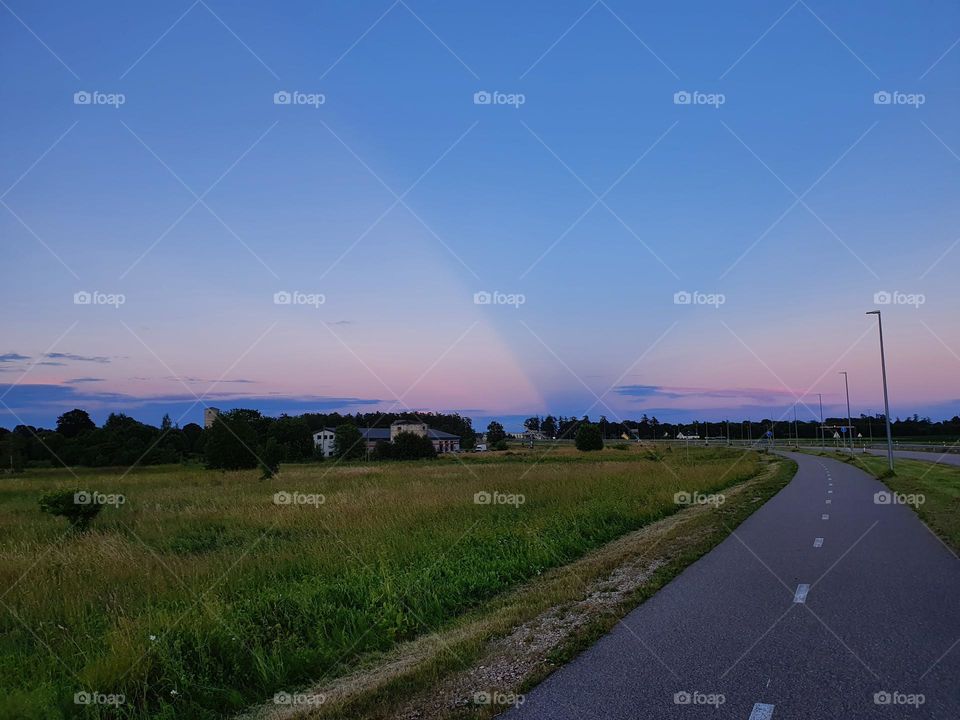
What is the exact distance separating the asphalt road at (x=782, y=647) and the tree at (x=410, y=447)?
67649 millimetres

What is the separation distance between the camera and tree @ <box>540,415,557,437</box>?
173m

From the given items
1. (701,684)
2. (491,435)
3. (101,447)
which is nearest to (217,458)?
(101,447)

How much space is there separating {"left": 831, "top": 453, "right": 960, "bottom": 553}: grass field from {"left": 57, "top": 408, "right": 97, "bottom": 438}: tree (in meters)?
77.9

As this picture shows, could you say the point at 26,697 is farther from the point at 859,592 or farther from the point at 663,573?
the point at 859,592

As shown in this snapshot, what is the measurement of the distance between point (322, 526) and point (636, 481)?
1430 centimetres

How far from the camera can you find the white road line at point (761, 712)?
4.91 meters

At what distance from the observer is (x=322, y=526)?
15.8 metres

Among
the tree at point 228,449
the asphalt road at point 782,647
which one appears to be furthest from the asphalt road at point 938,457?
the tree at point 228,449

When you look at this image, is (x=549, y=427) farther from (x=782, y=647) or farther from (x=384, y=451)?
(x=782, y=647)

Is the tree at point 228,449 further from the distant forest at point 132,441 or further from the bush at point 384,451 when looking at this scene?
the bush at point 384,451

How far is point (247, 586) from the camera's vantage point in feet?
33.2

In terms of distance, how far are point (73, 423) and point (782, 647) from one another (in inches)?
3569

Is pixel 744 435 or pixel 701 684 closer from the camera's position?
pixel 701 684

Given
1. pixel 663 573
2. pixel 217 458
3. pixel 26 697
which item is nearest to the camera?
pixel 26 697
